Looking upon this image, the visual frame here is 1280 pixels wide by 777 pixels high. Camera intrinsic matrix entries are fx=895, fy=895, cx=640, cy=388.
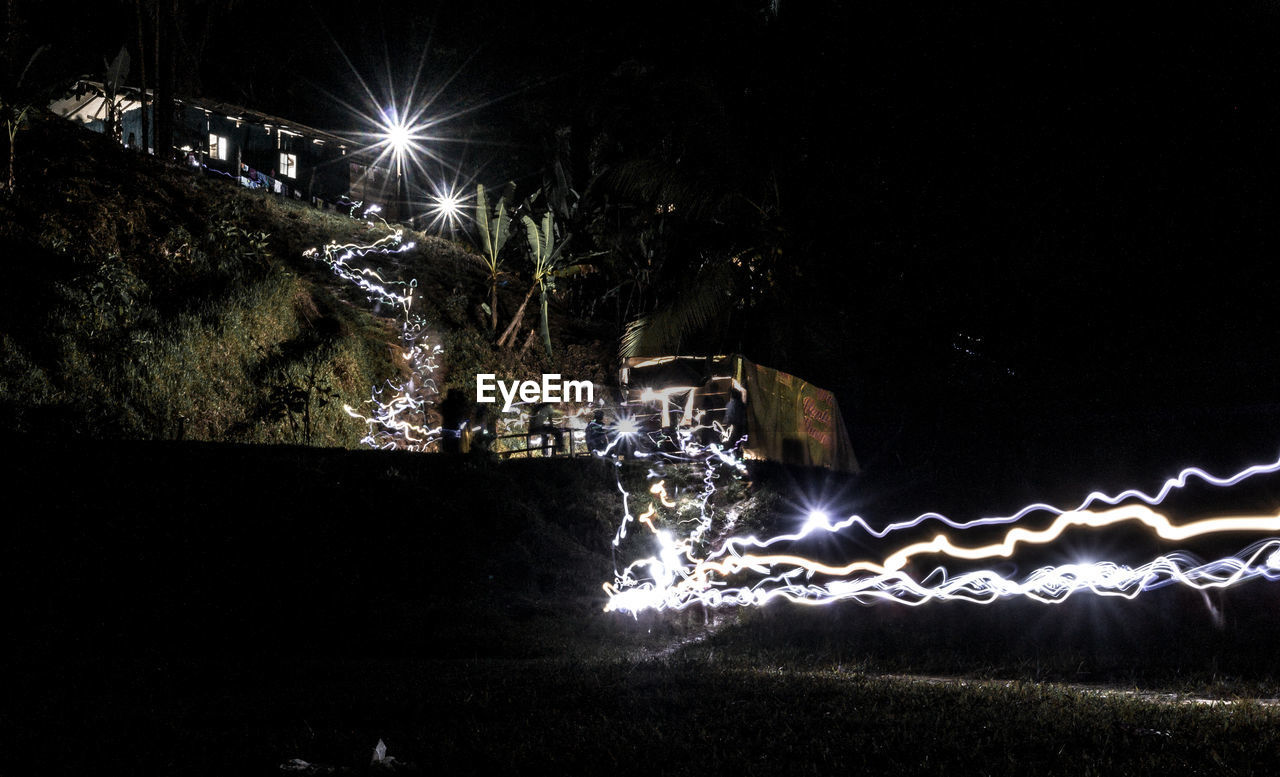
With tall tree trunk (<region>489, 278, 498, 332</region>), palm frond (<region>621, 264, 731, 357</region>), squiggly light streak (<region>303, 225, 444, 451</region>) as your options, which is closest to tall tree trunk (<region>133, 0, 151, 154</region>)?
squiggly light streak (<region>303, 225, 444, 451</region>)

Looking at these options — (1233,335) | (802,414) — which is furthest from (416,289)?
(1233,335)

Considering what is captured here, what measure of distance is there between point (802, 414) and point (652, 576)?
6.68 meters

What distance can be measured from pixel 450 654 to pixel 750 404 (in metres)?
8.00

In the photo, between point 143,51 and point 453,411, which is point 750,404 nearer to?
point 453,411

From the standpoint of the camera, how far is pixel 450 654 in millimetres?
8773

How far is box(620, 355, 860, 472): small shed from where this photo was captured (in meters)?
15.5

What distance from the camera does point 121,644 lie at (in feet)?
26.5

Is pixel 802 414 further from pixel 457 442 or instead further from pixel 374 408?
pixel 374 408

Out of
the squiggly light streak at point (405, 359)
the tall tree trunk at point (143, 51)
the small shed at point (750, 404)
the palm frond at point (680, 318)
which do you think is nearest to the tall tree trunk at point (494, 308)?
the squiggly light streak at point (405, 359)

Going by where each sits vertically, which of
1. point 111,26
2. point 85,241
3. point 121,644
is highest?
point 111,26

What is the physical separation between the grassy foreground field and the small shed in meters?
2.88

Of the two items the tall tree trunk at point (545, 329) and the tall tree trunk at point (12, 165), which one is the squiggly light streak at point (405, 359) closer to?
the tall tree trunk at point (545, 329)

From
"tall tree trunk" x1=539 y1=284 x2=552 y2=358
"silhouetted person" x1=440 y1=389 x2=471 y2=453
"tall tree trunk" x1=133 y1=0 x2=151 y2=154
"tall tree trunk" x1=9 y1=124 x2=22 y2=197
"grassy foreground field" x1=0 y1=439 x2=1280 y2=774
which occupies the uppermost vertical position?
"tall tree trunk" x1=133 y1=0 x2=151 y2=154

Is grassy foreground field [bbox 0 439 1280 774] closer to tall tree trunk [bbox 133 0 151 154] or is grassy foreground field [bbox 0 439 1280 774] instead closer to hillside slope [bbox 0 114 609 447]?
hillside slope [bbox 0 114 609 447]
